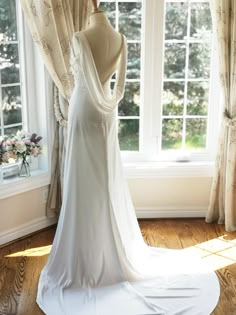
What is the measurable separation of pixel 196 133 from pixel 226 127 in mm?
367

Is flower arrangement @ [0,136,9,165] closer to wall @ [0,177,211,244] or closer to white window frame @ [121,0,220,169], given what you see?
wall @ [0,177,211,244]


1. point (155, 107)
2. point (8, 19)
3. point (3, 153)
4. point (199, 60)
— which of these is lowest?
point (3, 153)

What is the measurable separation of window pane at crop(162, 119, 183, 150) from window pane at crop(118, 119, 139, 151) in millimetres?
245

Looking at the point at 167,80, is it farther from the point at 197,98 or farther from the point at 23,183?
the point at 23,183

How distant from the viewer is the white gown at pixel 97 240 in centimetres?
276

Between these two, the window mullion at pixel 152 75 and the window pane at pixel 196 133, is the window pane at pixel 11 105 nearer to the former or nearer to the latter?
the window mullion at pixel 152 75

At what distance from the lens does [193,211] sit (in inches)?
162

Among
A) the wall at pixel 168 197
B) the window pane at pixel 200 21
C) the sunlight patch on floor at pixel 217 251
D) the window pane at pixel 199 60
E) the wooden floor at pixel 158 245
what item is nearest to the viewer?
the wooden floor at pixel 158 245

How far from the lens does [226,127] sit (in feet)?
12.4

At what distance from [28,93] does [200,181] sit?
168cm

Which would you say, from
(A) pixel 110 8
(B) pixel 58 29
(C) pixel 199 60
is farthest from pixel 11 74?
(C) pixel 199 60

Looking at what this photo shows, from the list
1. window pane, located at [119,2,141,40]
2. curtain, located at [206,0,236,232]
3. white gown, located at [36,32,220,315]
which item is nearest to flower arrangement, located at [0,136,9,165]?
white gown, located at [36,32,220,315]

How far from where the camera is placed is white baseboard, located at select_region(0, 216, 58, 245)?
3600mm

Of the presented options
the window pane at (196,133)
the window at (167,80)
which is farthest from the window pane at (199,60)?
the window pane at (196,133)
